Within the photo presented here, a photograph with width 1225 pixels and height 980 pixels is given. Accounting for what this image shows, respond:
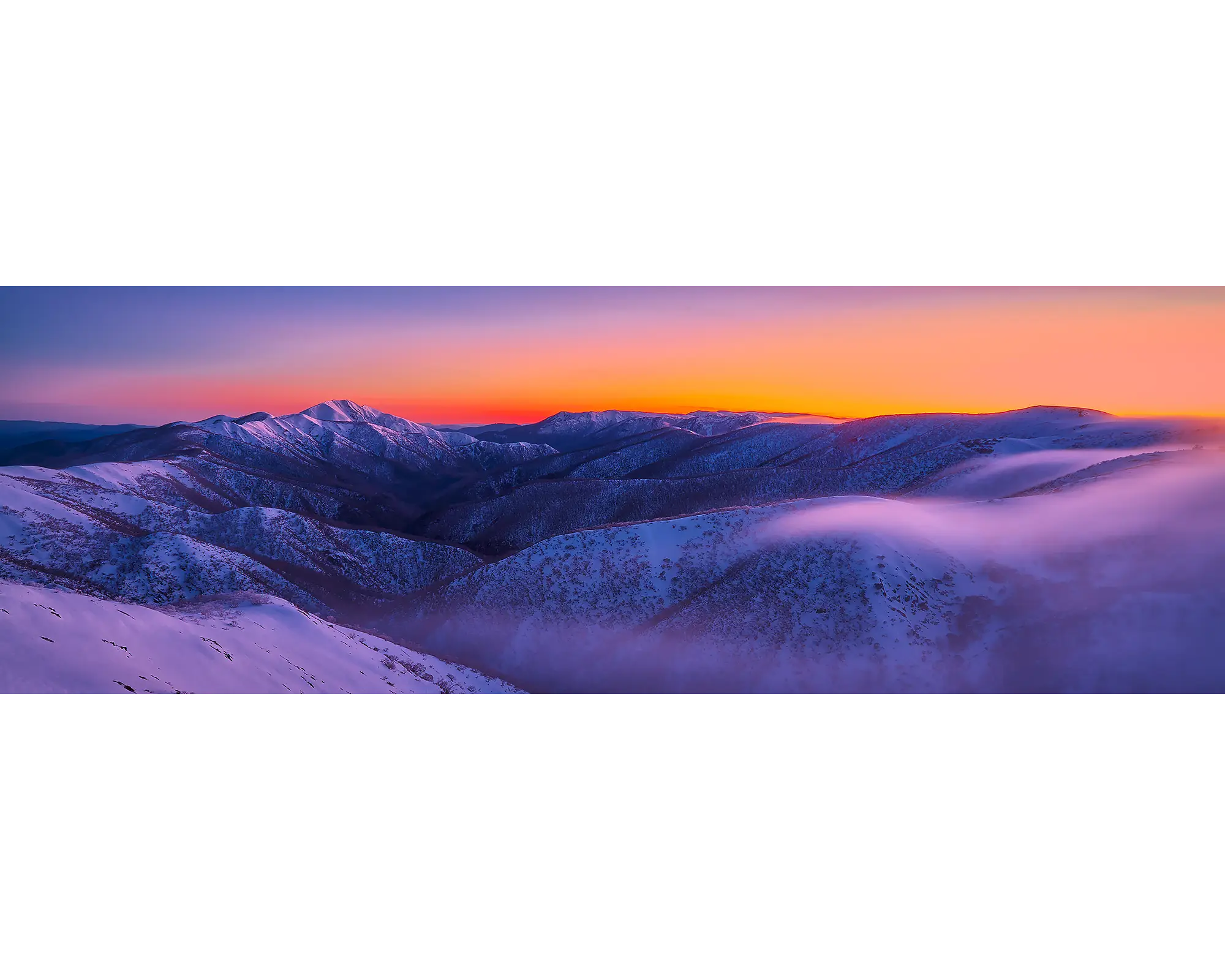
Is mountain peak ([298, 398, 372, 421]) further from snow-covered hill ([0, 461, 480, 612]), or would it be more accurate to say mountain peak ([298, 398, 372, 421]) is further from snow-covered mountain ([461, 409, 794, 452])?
snow-covered hill ([0, 461, 480, 612])

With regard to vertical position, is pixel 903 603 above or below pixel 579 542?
below

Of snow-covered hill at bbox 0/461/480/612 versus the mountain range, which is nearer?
the mountain range

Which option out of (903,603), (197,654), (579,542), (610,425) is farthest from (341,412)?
(903,603)

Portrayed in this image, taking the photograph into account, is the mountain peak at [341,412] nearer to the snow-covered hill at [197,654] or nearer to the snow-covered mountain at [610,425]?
the snow-covered mountain at [610,425]

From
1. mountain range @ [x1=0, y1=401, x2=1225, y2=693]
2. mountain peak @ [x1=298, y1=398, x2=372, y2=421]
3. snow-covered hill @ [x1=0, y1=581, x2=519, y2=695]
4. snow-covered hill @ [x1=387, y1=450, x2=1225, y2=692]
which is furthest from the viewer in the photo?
mountain peak @ [x1=298, y1=398, x2=372, y2=421]

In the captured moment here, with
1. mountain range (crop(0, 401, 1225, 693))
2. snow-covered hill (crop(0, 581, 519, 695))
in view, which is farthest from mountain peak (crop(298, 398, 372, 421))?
snow-covered hill (crop(0, 581, 519, 695))

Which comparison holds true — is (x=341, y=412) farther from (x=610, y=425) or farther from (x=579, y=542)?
(x=579, y=542)

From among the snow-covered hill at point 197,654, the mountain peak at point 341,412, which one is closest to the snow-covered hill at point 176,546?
the snow-covered hill at point 197,654
